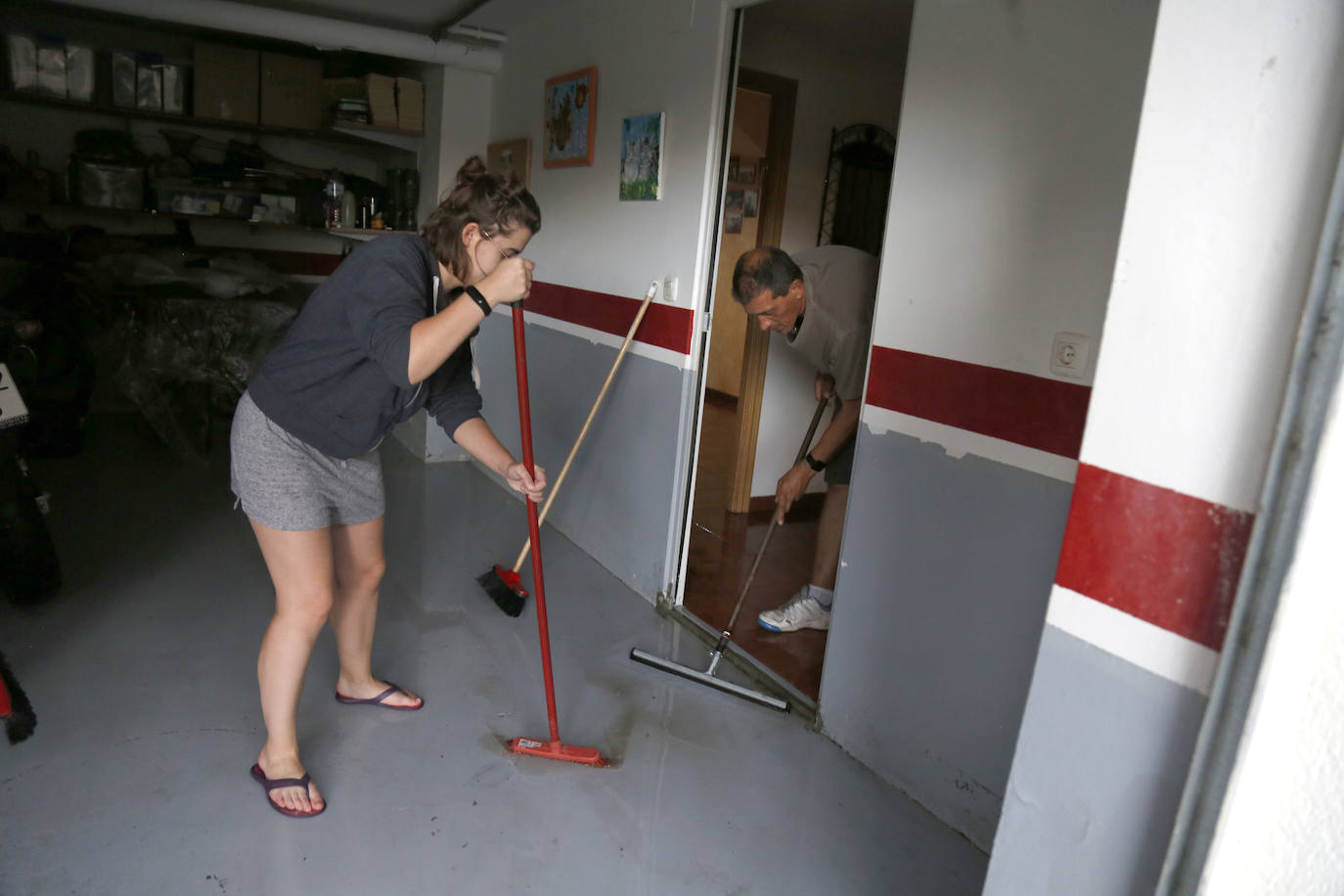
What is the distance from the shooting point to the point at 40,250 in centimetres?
473

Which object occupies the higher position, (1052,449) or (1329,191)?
(1329,191)

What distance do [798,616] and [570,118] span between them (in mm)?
2351

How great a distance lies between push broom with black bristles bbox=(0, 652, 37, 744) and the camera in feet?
7.11

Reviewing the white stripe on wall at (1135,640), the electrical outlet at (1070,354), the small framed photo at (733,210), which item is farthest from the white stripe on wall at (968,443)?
the small framed photo at (733,210)

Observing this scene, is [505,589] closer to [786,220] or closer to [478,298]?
[478,298]

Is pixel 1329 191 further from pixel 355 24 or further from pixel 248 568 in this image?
pixel 355 24

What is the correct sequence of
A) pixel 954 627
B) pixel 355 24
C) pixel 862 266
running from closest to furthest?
pixel 954 627 < pixel 862 266 < pixel 355 24

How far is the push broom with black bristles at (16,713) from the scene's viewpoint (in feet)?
7.11

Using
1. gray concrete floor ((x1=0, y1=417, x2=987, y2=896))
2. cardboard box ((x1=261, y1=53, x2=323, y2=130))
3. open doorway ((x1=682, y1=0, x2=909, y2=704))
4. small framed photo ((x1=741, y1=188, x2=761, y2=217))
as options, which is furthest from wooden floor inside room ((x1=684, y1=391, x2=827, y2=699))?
cardboard box ((x1=261, y1=53, x2=323, y2=130))

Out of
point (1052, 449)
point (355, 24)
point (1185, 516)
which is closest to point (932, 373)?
point (1052, 449)

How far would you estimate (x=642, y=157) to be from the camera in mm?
3322

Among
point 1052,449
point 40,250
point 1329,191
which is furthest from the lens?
point 40,250

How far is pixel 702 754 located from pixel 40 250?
462cm

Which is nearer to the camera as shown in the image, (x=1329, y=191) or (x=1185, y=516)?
(x=1329, y=191)
